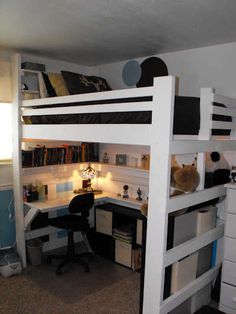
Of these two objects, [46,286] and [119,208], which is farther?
[119,208]

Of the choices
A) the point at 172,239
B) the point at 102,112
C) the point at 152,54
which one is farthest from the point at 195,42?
the point at 172,239

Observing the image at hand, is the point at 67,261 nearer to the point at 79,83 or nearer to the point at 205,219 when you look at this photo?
the point at 205,219

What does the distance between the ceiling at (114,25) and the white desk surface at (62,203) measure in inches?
67.4

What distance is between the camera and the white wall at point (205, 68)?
8.78ft

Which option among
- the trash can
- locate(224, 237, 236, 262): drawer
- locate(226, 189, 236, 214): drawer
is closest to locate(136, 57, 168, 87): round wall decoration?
locate(226, 189, 236, 214): drawer

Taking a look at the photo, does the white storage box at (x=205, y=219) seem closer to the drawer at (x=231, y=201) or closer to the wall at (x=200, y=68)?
the drawer at (x=231, y=201)

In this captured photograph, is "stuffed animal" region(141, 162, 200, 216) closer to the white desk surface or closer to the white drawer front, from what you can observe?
the white drawer front

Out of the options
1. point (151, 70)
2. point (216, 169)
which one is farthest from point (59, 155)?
point (216, 169)

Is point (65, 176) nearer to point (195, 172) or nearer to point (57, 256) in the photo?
point (57, 256)

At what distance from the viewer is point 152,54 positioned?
321 cm

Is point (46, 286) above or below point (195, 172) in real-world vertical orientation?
below

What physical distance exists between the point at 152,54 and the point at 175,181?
71.4 inches

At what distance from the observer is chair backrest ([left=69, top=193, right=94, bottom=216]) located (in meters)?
2.95

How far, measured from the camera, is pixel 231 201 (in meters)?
2.34
